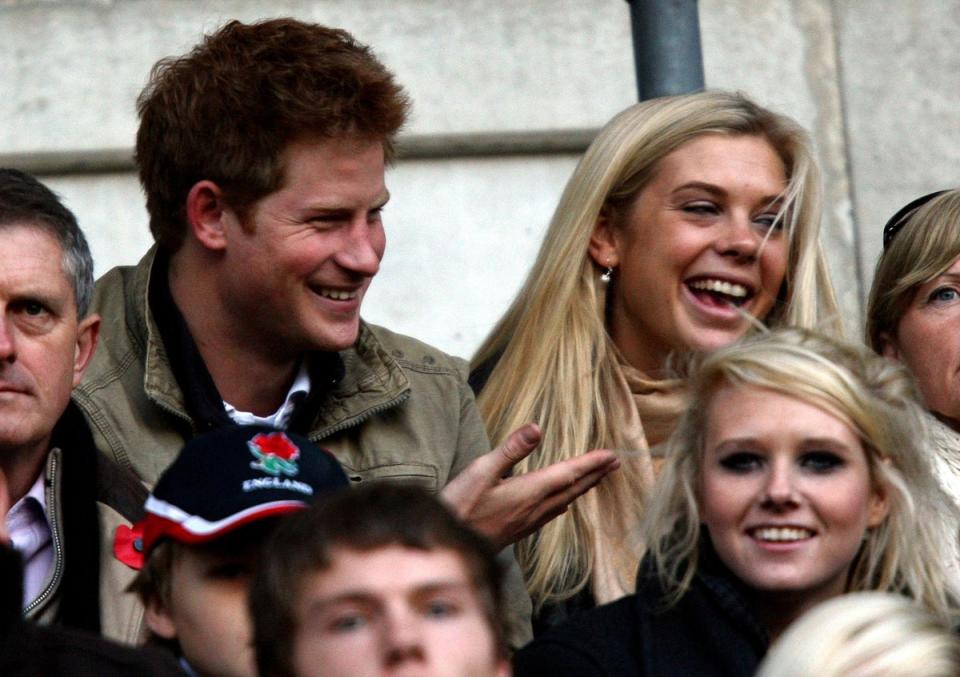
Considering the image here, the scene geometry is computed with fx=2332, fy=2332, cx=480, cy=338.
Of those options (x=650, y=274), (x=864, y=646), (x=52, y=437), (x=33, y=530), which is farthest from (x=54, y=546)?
(x=650, y=274)

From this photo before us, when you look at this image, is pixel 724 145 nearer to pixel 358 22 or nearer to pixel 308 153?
pixel 308 153

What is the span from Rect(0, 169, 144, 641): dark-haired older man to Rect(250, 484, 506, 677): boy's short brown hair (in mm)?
759

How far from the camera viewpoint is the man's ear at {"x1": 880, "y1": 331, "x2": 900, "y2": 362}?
16.4 feet

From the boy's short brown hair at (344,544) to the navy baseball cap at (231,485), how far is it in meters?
0.21

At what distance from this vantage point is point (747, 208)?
4.96 meters

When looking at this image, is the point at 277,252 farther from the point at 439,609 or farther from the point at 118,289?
the point at 439,609

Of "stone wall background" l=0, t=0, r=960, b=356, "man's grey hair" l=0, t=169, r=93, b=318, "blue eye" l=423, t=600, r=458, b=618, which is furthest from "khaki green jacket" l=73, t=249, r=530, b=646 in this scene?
"stone wall background" l=0, t=0, r=960, b=356

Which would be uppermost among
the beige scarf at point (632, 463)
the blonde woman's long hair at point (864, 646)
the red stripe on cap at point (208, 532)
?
the red stripe on cap at point (208, 532)

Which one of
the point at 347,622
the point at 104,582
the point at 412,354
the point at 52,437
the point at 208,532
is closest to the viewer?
the point at 347,622

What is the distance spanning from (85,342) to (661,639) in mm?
1141

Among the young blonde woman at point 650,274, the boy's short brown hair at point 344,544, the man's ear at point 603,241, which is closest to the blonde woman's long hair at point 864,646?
the boy's short brown hair at point 344,544

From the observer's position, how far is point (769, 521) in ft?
12.7

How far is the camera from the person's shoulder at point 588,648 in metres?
3.79

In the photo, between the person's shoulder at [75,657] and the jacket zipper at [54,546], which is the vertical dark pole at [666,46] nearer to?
the jacket zipper at [54,546]
